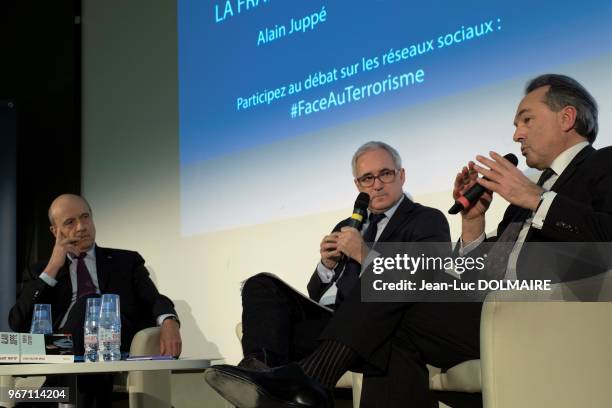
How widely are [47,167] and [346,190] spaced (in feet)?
7.54

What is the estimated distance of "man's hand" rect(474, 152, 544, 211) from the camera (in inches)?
91.9

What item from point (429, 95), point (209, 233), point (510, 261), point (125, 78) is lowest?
point (510, 261)

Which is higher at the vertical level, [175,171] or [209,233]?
[175,171]

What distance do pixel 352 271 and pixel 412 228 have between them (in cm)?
28

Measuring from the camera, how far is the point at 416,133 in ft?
11.7

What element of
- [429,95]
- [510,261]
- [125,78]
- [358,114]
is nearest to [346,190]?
[358,114]

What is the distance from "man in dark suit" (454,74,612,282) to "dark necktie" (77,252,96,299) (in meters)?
1.95

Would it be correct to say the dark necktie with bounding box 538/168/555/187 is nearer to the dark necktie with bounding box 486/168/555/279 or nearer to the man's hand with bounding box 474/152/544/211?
the dark necktie with bounding box 486/168/555/279

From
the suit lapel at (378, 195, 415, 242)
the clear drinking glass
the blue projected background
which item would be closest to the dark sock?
the suit lapel at (378, 195, 415, 242)

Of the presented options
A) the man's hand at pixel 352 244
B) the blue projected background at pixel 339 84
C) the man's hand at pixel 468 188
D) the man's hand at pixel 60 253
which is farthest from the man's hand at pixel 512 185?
the man's hand at pixel 60 253

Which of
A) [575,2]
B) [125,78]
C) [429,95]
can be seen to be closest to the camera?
[575,2]

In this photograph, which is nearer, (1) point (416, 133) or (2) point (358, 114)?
(1) point (416, 133)

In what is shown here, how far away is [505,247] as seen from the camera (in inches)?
105

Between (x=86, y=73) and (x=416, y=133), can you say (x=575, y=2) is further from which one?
(x=86, y=73)
